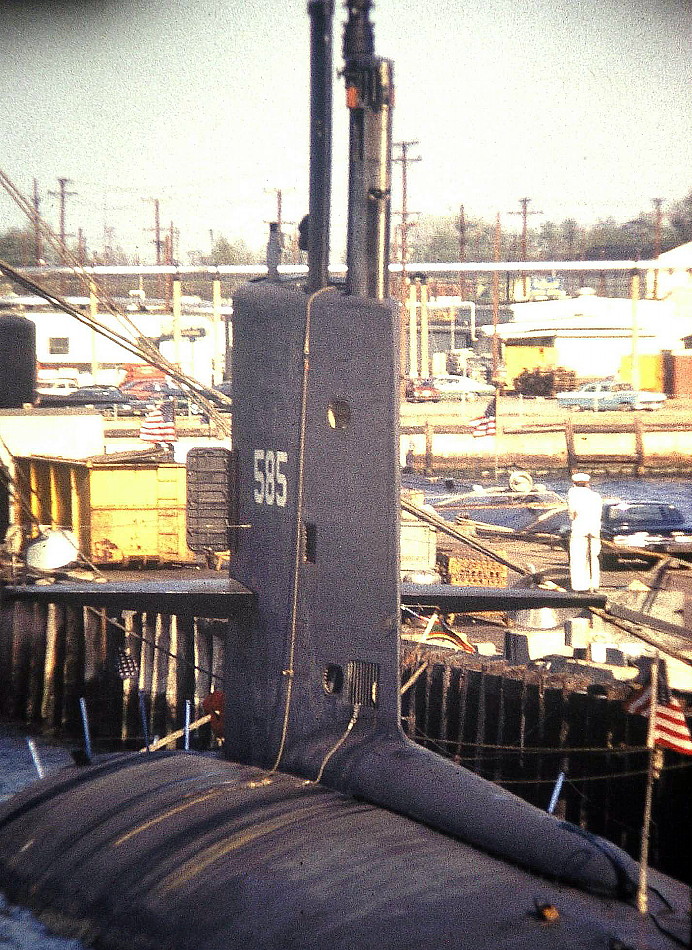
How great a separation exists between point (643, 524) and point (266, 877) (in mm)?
27043

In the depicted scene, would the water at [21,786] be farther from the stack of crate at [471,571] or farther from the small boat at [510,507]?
the stack of crate at [471,571]

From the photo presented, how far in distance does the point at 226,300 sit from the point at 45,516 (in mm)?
93023

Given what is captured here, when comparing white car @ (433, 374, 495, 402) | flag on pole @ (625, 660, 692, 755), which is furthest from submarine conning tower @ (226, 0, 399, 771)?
white car @ (433, 374, 495, 402)

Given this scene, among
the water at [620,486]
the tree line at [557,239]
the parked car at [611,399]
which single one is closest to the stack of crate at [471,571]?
the water at [620,486]

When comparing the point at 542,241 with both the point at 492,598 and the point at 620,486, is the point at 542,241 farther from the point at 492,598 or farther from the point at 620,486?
the point at 492,598

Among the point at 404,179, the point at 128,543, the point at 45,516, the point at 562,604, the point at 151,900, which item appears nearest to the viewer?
the point at 151,900

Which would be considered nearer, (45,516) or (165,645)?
(165,645)

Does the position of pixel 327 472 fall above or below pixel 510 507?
above

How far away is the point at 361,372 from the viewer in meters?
9.22

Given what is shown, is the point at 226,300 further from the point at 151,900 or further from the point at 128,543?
the point at 151,900

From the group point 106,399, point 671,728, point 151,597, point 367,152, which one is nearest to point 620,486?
point 106,399

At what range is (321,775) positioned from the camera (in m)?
9.40

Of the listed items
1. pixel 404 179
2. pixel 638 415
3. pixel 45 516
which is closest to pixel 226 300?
pixel 404 179

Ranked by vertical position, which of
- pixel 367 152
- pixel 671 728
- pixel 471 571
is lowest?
pixel 471 571
